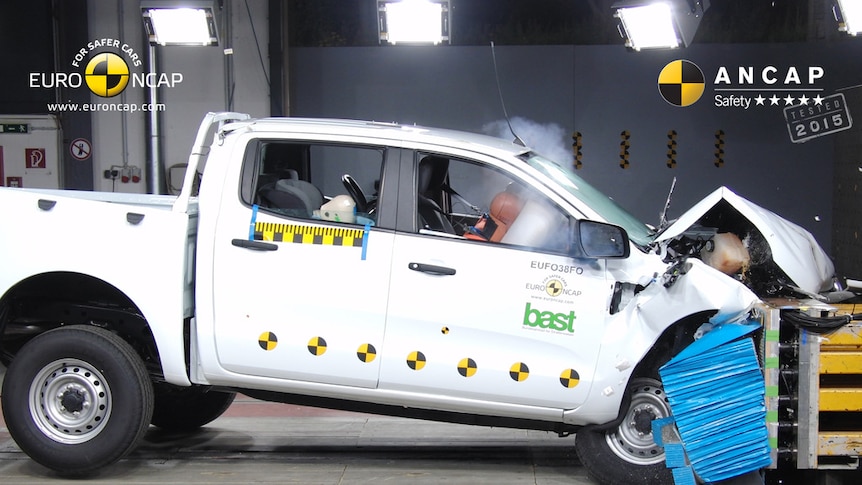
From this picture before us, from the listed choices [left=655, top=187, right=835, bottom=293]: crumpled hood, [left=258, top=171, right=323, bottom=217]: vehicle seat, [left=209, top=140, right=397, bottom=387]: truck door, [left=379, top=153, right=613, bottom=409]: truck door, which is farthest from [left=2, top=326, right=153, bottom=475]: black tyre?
[left=655, top=187, right=835, bottom=293]: crumpled hood

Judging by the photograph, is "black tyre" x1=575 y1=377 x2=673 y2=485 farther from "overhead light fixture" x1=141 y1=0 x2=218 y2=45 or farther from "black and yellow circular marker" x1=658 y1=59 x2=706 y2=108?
"black and yellow circular marker" x1=658 y1=59 x2=706 y2=108

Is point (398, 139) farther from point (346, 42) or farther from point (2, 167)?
point (2, 167)

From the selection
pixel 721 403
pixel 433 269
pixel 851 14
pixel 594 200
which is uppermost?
pixel 851 14

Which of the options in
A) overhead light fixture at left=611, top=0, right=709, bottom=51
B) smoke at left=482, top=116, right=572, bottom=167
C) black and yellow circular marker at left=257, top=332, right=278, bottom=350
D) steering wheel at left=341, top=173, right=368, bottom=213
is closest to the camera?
black and yellow circular marker at left=257, top=332, right=278, bottom=350

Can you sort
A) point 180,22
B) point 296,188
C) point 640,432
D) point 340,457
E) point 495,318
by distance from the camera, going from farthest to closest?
point 180,22 → point 340,457 → point 296,188 → point 640,432 → point 495,318

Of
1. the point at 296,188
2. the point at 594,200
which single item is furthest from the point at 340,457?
the point at 594,200

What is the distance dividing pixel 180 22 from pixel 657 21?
16.9 ft

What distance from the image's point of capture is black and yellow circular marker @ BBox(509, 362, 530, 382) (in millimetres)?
5379

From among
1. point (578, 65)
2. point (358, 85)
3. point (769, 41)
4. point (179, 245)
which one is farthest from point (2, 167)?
point (769, 41)

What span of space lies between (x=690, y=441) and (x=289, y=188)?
104 inches

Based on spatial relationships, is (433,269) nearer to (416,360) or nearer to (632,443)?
(416,360)

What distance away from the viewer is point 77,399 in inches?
221

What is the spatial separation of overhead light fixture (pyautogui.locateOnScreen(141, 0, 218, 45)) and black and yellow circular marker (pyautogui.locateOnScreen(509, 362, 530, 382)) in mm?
6540

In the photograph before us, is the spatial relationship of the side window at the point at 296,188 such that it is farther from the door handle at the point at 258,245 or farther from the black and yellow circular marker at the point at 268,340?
the black and yellow circular marker at the point at 268,340
